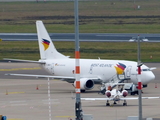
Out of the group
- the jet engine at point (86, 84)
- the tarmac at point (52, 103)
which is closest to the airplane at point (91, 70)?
the jet engine at point (86, 84)

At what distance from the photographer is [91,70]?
47250 mm

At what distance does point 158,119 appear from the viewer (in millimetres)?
30672

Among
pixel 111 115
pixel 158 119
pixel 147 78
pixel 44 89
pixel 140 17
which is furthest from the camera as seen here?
pixel 140 17

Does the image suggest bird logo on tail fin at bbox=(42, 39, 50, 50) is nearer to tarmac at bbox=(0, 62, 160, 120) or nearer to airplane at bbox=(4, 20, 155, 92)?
airplane at bbox=(4, 20, 155, 92)

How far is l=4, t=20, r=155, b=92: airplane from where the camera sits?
45750mm

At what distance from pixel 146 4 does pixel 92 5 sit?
17538 mm

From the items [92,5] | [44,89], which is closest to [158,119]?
[44,89]

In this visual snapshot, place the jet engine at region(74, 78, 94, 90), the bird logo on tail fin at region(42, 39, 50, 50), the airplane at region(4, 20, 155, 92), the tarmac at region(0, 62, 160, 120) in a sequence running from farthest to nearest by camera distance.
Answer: the bird logo on tail fin at region(42, 39, 50, 50) → the airplane at region(4, 20, 155, 92) → the jet engine at region(74, 78, 94, 90) → the tarmac at region(0, 62, 160, 120)

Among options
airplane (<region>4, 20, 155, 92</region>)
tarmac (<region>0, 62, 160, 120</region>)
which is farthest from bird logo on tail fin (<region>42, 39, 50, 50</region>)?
tarmac (<region>0, 62, 160, 120</region>)

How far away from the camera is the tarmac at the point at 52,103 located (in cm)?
3316

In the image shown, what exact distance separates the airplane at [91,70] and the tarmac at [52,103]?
1.27 meters

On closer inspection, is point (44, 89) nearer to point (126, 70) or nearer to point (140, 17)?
point (126, 70)

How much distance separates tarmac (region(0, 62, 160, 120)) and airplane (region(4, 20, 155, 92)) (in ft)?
4.16

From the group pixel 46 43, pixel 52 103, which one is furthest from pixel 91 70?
pixel 52 103
